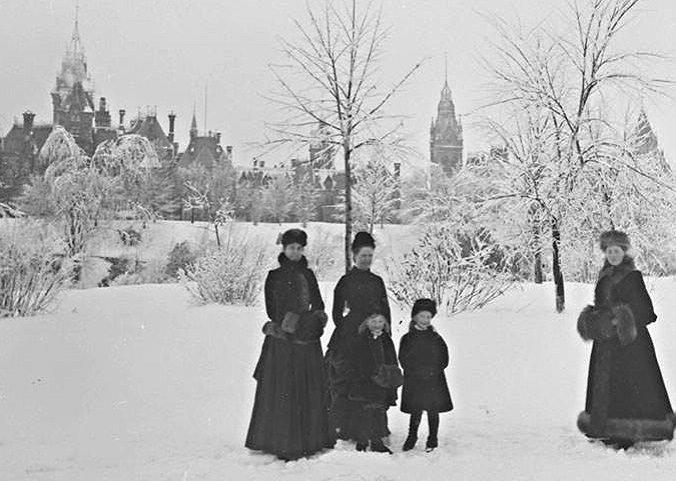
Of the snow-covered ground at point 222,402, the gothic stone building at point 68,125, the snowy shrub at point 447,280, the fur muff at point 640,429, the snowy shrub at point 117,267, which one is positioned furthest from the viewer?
the snowy shrub at point 117,267

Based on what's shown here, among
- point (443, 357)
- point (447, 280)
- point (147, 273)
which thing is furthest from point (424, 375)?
point (147, 273)

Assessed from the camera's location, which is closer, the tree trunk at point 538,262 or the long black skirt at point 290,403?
the long black skirt at point 290,403

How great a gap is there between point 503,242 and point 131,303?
652 cm

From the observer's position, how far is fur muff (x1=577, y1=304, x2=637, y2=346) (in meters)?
4.27

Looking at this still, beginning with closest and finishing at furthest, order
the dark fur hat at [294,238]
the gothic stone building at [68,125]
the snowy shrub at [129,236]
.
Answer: the dark fur hat at [294,238]
the gothic stone building at [68,125]
the snowy shrub at [129,236]

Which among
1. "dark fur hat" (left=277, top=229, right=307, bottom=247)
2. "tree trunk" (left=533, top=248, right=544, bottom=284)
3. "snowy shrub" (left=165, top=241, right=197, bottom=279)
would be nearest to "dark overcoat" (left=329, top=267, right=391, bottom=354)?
"dark fur hat" (left=277, top=229, right=307, bottom=247)

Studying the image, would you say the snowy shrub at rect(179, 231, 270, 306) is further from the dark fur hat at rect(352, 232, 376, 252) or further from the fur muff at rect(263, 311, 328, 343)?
the fur muff at rect(263, 311, 328, 343)

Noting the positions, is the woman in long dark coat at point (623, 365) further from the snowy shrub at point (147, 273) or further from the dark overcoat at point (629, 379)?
the snowy shrub at point (147, 273)

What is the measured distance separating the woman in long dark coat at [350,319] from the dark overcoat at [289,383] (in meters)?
0.18

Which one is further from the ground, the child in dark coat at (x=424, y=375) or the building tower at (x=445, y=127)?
the building tower at (x=445, y=127)

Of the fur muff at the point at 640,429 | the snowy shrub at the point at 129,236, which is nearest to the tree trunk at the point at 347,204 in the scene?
the fur muff at the point at 640,429

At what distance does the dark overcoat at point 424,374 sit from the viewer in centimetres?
444

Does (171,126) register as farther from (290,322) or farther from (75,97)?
(290,322)

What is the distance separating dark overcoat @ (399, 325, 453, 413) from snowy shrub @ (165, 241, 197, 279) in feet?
63.5
